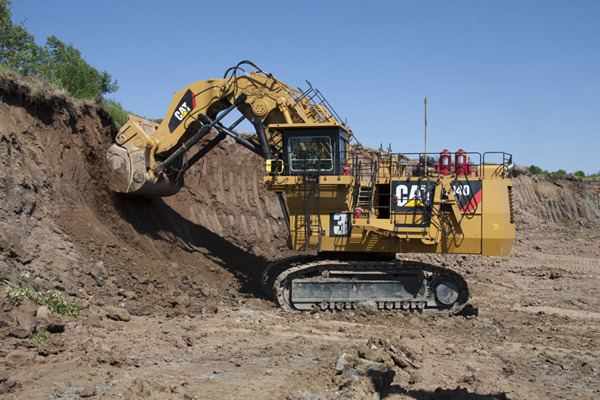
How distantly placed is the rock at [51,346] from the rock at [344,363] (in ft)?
11.7

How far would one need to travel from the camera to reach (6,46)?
20594 mm

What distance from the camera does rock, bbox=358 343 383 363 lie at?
677 centimetres

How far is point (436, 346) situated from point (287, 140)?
5310 millimetres

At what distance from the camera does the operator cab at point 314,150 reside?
34.9ft

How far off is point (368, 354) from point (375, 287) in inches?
157

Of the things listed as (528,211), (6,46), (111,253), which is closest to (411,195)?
(111,253)

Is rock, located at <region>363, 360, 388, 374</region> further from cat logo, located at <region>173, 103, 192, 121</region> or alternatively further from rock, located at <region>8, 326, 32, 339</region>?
cat logo, located at <region>173, 103, 192, 121</region>

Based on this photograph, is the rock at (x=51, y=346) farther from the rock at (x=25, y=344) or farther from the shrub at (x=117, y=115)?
the shrub at (x=117, y=115)

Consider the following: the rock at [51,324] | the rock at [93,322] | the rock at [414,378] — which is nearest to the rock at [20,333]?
the rock at [51,324]

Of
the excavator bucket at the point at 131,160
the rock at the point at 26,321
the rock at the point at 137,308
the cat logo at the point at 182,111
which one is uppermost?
the cat logo at the point at 182,111

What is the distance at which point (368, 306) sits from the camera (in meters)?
A: 10.6

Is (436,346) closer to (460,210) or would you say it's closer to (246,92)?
(460,210)

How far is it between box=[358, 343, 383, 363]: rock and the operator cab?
462cm

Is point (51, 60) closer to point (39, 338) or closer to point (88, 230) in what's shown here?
point (88, 230)
